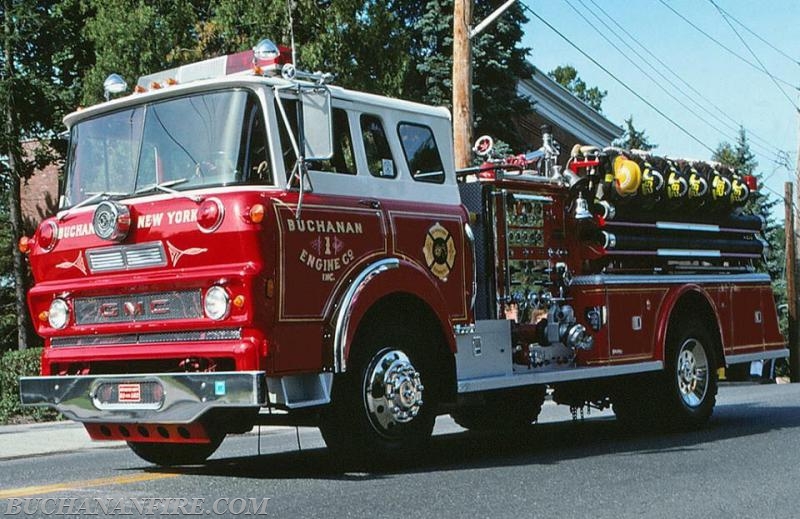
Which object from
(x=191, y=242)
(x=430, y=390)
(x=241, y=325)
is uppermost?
(x=191, y=242)

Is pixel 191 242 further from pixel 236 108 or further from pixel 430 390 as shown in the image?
pixel 430 390

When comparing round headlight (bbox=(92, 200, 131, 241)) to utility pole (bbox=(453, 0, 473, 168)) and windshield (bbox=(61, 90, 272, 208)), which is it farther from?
utility pole (bbox=(453, 0, 473, 168))

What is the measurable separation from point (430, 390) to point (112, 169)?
2.86 meters

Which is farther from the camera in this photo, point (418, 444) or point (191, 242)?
point (418, 444)

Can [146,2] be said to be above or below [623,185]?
above

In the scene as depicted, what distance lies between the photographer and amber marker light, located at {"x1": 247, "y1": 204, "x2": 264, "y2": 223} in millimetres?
7934

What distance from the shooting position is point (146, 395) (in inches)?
320

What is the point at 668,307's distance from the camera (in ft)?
39.3

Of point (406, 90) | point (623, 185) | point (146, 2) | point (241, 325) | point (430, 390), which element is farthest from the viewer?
point (406, 90)

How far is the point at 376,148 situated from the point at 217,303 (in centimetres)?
194

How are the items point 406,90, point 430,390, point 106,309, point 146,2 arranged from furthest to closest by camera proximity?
point 406,90 → point 146,2 → point 430,390 → point 106,309

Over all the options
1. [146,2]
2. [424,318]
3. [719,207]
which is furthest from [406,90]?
[424,318]

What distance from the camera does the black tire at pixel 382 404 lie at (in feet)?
27.9

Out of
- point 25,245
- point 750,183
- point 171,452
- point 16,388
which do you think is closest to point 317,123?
point 25,245
